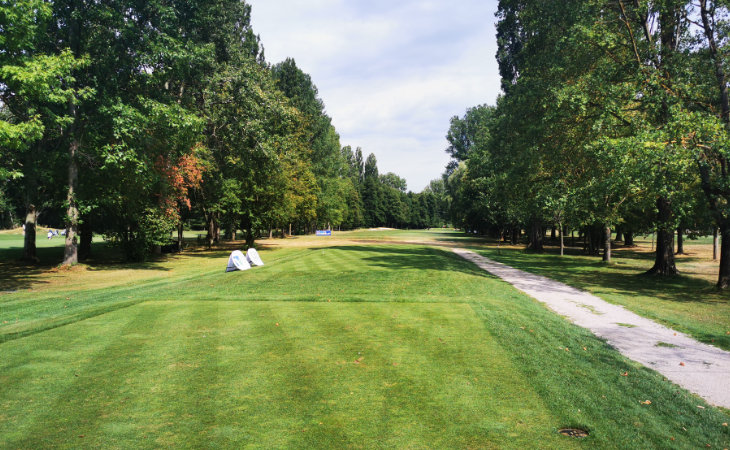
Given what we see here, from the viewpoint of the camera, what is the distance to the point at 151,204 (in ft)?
86.6

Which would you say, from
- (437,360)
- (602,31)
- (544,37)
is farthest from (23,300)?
(544,37)

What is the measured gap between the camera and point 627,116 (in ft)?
64.5

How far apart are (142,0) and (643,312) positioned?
2797 cm

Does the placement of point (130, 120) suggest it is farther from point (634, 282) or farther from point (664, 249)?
point (664, 249)

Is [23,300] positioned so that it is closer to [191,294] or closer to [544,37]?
[191,294]

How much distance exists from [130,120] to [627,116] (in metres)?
24.7

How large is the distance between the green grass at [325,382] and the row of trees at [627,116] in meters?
9.56

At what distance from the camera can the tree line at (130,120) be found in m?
17.5

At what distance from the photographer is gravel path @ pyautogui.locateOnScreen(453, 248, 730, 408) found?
21.5 feet

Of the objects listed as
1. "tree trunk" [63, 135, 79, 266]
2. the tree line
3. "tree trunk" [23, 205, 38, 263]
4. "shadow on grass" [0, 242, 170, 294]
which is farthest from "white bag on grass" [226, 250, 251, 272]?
"tree trunk" [23, 205, 38, 263]

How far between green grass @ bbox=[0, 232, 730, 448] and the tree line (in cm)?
975

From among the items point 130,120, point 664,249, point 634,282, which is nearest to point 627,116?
point 664,249

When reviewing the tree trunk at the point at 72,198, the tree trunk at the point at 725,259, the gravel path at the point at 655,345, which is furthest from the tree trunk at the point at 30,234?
the tree trunk at the point at 725,259

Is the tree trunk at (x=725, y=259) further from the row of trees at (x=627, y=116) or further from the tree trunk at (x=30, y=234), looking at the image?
the tree trunk at (x=30, y=234)
